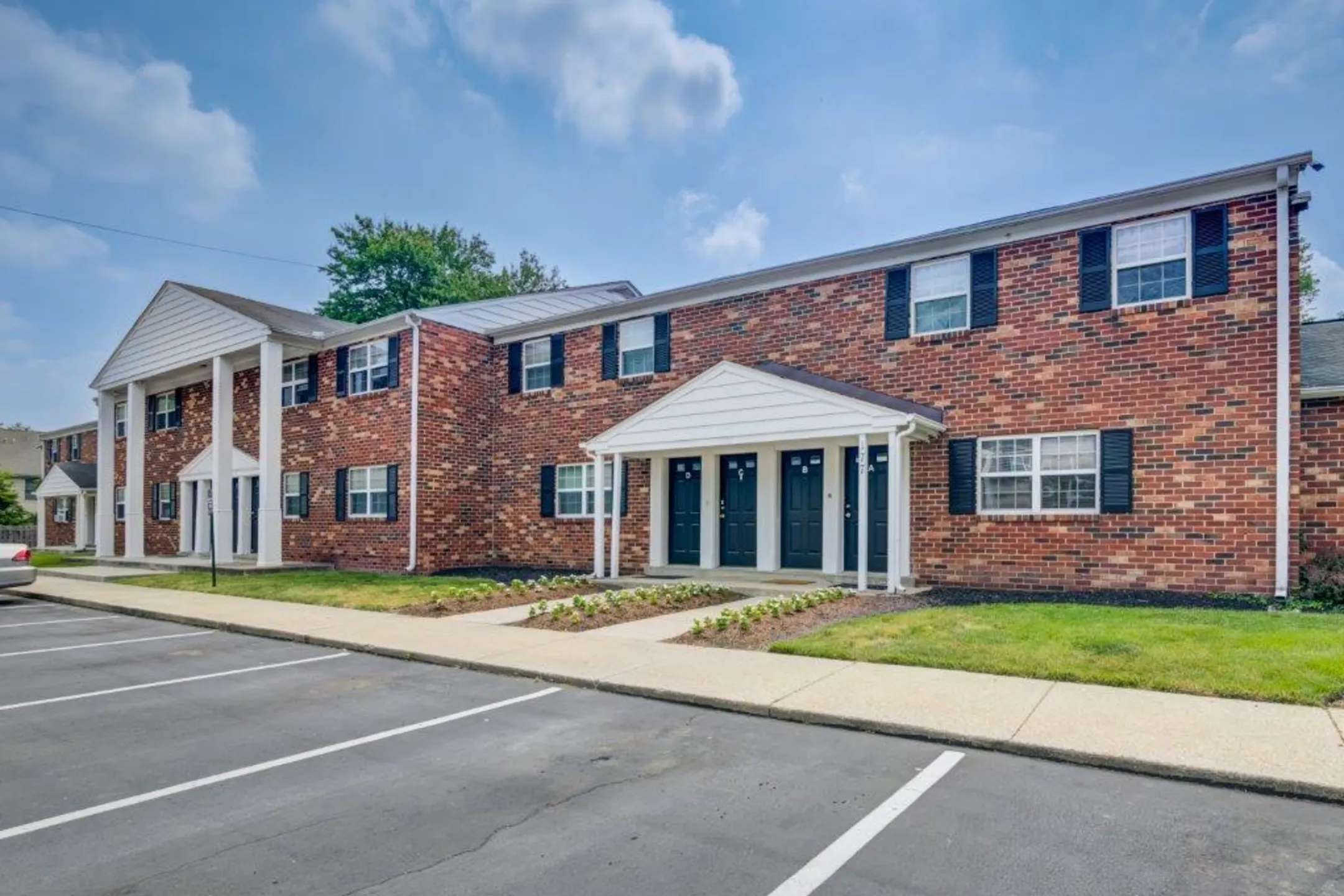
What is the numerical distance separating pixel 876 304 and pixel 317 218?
111 ft

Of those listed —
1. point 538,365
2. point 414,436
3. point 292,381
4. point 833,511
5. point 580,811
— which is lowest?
point 580,811

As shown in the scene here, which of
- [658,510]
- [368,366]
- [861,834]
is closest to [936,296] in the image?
[658,510]

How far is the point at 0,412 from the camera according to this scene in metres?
69.8

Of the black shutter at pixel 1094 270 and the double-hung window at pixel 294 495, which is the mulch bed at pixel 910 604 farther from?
the double-hung window at pixel 294 495

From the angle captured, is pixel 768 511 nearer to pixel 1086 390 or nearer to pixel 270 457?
pixel 1086 390

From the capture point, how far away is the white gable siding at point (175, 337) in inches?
762

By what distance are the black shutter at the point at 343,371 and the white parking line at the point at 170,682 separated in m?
11.7

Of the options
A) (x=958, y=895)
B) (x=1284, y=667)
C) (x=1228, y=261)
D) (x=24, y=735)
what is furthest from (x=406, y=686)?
(x=1228, y=261)

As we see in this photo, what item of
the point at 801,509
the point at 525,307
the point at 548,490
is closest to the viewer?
the point at 801,509

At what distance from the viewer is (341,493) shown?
61.2 feet

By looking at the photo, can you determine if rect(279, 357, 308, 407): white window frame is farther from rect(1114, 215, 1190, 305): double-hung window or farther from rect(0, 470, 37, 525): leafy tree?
rect(0, 470, 37, 525): leafy tree

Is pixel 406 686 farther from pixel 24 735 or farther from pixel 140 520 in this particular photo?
pixel 140 520

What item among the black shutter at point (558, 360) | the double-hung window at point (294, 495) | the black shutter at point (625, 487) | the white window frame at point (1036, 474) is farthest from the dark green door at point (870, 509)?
the double-hung window at point (294, 495)

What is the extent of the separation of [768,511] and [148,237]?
18.4 metres
